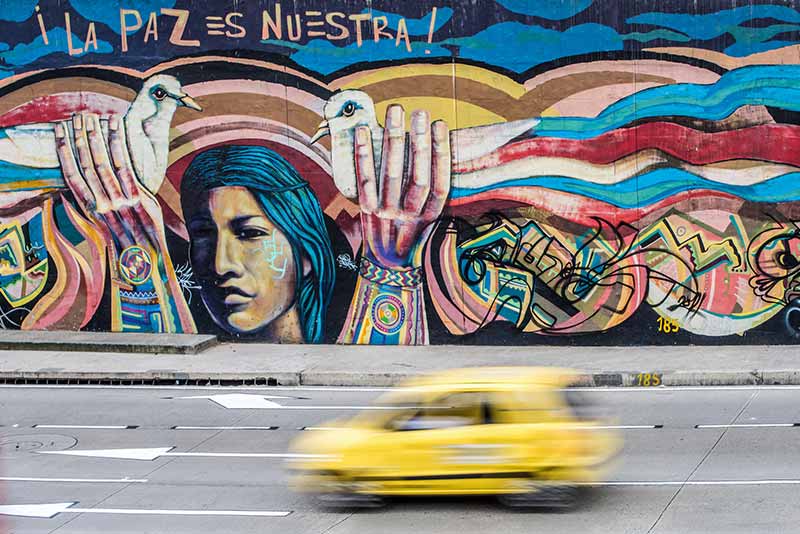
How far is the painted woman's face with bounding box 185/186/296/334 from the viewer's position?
2186cm

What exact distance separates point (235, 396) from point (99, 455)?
147 inches

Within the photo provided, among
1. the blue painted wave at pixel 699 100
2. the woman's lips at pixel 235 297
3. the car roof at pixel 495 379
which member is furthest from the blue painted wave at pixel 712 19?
the car roof at pixel 495 379

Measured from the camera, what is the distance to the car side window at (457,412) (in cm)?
1207

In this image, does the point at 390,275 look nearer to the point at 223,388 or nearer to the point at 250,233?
the point at 250,233

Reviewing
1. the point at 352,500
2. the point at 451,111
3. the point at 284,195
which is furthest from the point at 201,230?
the point at 352,500

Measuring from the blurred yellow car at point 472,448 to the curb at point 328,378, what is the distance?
6389 mm

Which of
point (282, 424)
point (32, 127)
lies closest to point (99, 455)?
point (282, 424)

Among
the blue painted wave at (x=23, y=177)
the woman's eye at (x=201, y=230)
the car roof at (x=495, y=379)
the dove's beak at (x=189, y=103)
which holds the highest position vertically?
the dove's beak at (x=189, y=103)

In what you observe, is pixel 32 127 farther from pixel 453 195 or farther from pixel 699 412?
pixel 699 412

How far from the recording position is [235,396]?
18406 millimetres

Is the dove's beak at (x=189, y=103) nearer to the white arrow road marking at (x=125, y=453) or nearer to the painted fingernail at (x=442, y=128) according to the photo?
the painted fingernail at (x=442, y=128)

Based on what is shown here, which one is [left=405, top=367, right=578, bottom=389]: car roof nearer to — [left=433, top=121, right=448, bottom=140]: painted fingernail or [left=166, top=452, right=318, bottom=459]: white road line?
[left=166, top=452, right=318, bottom=459]: white road line

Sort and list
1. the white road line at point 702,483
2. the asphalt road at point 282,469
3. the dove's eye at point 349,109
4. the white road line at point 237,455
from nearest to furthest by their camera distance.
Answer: the asphalt road at point 282,469
the white road line at point 702,483
the white road line at point 237,455
the dove's eye at point 349,109

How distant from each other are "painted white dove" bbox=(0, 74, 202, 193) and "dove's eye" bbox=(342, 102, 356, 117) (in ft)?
9.10
